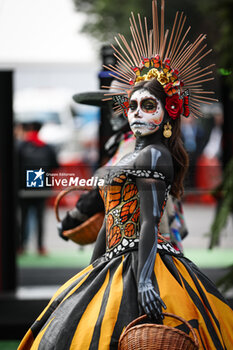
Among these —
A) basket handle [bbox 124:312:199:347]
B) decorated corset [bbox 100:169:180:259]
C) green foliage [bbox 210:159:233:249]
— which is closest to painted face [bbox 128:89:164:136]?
decorated corset [bbox 100:169:180:259]

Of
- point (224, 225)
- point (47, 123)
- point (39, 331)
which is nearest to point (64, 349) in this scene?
point (39, 331)

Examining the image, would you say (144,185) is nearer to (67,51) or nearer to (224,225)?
(224,225)

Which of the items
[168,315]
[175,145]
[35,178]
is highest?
[175,145]

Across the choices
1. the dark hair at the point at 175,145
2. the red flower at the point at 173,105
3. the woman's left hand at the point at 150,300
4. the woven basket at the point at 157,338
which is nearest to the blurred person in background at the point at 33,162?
the dark hair at the point at 175,145

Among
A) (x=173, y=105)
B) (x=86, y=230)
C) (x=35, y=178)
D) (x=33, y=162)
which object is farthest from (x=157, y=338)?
(x=33, y=162)

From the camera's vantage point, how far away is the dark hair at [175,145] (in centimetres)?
330

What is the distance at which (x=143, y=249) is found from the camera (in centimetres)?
308

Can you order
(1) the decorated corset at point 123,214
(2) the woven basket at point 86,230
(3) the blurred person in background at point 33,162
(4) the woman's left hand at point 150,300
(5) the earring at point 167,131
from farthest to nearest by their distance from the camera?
1. (3) the blurred person in background at point 33,162
2. (2) the woven basket at point 86,230
3. (5) the earring at point 167,131
4. (1) the decorated corset at point 123,214
5. (4) the woman's left hand at point 150,300

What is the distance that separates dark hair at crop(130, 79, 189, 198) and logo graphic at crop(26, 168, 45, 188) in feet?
1.92

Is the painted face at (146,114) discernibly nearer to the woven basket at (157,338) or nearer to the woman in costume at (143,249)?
the woman in costume at (143,249)

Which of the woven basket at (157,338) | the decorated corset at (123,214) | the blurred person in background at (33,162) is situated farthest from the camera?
the blurred person in background at (33,162)

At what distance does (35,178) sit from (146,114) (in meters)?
0.59

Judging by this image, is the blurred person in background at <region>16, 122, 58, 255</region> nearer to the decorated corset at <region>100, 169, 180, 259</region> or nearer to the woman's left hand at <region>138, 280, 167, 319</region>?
the decorated corset at <region>100, 169, 180, 259</region>

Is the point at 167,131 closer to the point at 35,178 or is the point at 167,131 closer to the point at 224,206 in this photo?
the point at 35,178
